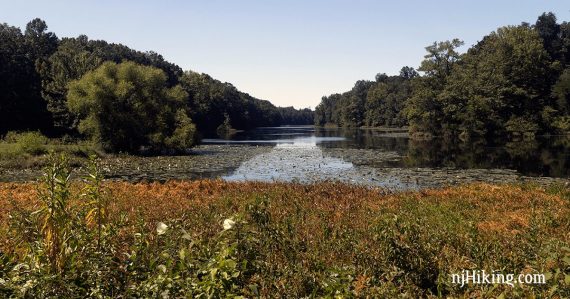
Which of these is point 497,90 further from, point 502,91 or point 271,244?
point 271,244

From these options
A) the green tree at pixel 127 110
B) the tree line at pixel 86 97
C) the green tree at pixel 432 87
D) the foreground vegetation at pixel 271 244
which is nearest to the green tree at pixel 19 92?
the tree line at pixel 86 97

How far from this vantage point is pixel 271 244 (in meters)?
9.33

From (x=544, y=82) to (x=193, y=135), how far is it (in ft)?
259

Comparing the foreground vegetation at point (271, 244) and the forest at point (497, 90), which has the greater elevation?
the forest at point (497, 90)

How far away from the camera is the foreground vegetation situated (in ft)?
14.7

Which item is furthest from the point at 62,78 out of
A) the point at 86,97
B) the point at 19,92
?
the point at 86,97

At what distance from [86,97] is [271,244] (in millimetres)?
46358

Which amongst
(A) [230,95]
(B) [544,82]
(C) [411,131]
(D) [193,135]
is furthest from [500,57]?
(A) [230,95]

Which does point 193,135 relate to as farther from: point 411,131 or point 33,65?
point 411,131

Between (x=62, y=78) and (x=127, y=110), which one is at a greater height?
(x=62, y=78)

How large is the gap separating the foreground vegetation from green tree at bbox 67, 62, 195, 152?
3323cm

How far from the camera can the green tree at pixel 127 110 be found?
161ft

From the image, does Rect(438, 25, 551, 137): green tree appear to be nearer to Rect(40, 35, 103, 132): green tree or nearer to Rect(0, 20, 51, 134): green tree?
Rect(40, 35, 103, 132): green tree

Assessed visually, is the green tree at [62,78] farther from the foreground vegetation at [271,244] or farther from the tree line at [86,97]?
the foreground vegetation at [271,244]
